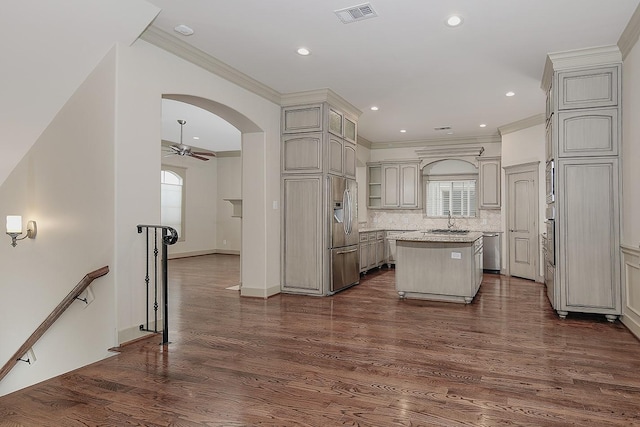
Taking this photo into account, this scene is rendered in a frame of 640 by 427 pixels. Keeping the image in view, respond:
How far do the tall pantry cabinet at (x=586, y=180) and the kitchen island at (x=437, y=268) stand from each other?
108cm

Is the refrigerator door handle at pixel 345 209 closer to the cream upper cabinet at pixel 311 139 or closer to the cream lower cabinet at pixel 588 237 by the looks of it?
the cream upper cabinet at pixel 311 139

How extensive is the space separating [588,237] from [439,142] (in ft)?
16.9

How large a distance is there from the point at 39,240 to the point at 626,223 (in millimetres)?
5863

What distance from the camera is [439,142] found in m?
9.20

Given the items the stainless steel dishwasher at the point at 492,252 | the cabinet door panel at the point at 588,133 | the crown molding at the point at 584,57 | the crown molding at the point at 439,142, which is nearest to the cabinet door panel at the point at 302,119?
the crown molding at the point at 584,57

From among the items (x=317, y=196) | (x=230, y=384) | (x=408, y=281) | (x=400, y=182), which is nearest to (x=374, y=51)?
(x=317, y=196)

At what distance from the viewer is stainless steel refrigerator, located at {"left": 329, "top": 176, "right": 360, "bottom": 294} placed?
5.94m

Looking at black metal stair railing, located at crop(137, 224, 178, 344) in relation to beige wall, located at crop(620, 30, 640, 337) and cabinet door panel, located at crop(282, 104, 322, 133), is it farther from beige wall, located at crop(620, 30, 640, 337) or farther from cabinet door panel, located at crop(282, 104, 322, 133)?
beige wall, located at crop(620, 30, 640, 337)

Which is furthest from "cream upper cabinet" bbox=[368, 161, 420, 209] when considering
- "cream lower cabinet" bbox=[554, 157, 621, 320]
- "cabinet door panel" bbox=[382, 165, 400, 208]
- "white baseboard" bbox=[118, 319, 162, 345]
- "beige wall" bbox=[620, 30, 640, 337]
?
"white baseboard" bbox=[118, 319, 162, 345]

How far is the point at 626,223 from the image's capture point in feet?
13.6

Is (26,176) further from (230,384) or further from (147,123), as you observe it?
(230,384)

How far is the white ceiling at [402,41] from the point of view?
3514 millimetres

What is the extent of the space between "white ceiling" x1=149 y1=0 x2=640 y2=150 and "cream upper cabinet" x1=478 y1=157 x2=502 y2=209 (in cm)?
246

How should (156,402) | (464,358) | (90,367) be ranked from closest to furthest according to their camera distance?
(156,402) < (90,367) < (464,358)
